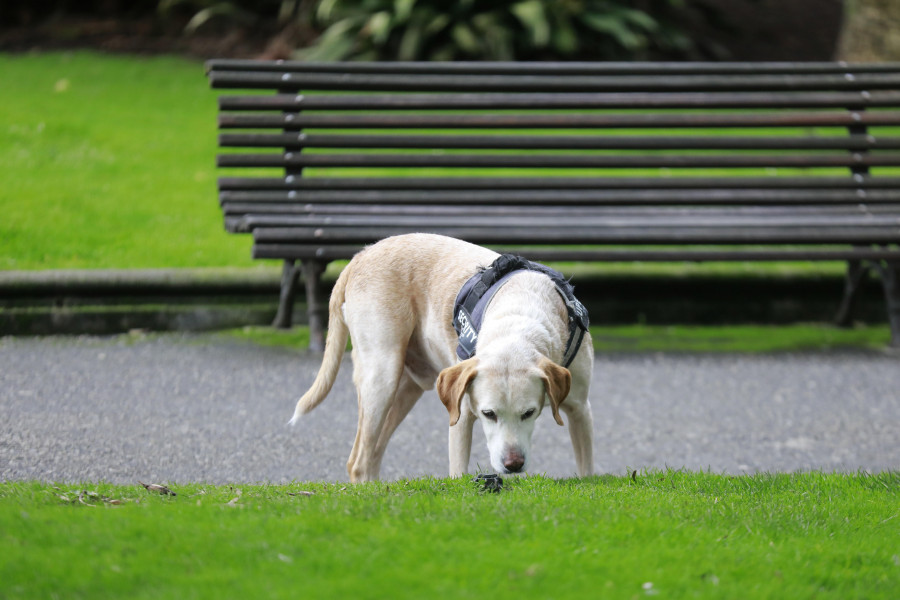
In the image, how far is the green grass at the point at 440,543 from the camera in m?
2.83

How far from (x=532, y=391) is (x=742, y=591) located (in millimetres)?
1164

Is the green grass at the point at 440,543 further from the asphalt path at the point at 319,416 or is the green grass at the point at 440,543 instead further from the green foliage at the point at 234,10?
the green foliage at the point at 234,10

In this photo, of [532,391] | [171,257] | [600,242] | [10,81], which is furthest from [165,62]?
[532,391]

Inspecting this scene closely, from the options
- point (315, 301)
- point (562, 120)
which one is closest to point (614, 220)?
point (562, 120)

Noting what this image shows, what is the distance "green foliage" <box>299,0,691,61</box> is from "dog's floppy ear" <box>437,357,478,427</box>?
891 cm

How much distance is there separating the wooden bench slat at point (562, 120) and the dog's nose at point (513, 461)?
3.98 metres

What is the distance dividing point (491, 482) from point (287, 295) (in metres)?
3.25

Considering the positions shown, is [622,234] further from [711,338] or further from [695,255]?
[711,338]

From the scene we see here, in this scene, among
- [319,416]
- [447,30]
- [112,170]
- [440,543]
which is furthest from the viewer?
[447,30]

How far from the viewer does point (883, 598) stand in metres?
2.98

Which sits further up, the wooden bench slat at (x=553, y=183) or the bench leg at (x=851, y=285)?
the wooden bench slat at (x=553, y=183)

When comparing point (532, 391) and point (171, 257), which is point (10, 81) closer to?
point (171, 257)

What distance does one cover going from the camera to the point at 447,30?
42.9 ft

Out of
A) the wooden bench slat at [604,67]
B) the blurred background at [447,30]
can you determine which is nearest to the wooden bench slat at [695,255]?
the wooden bench slat at [604,67]
